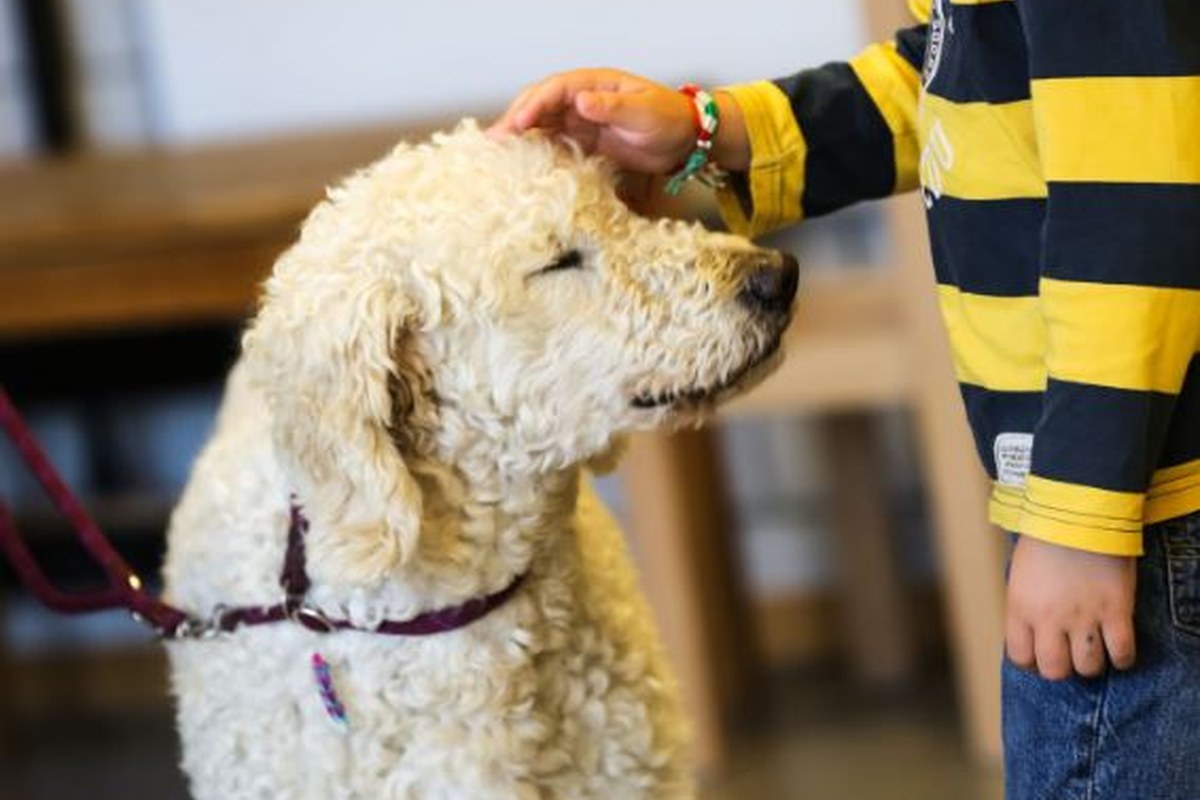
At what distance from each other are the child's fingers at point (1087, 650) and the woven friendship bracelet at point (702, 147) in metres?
0.46

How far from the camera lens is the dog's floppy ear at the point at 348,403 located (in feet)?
4.45

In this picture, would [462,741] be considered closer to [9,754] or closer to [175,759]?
[175,759]

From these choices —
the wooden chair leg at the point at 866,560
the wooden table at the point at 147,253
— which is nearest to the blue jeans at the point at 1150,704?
the wooden table at the point at 147,253

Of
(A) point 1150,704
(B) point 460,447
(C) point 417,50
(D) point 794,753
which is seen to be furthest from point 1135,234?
(C) point 417,50

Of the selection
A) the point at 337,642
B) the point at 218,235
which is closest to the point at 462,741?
the point at 337,642

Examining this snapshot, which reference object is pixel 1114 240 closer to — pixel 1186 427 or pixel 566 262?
pixel 1186 427

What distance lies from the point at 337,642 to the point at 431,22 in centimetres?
183

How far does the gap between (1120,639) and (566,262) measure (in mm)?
444

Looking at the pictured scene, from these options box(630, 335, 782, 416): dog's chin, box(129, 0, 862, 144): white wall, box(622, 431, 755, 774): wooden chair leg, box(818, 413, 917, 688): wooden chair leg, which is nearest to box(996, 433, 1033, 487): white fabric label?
box(630, 335, 782, 416): dog's chin

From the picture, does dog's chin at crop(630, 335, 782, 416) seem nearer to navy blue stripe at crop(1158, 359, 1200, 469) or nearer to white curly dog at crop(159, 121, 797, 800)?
white curly dog at crop(159, 121, 797, 800)

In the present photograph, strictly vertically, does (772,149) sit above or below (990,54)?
below

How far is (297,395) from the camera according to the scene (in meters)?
1.38

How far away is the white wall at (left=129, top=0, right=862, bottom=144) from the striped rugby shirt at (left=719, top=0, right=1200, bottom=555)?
1783 mm

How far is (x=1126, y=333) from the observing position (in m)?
1.10
